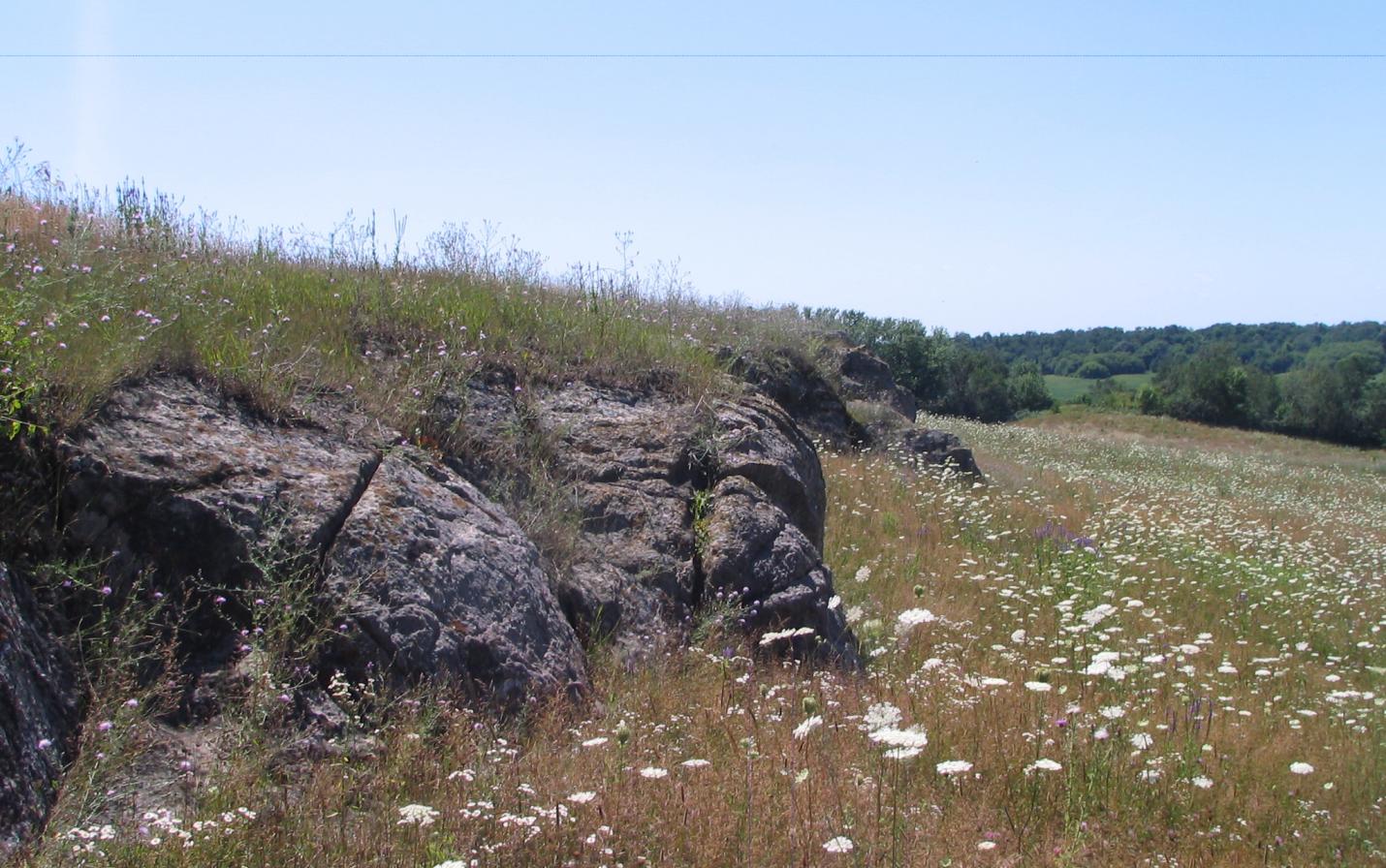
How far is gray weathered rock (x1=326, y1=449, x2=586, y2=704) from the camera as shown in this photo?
368cm

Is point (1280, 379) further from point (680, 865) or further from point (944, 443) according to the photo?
point (680, 865)

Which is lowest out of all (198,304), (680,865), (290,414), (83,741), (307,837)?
(680,865)

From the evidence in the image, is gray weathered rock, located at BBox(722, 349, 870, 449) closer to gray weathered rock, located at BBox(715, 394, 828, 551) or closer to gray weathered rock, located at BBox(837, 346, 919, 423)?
gray weathered rock, located at BBox(837, 346, 919, 423)

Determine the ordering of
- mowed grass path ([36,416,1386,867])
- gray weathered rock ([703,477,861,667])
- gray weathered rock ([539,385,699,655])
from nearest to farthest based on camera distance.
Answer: mowed grass path ([36,416,1386,867]), gray weathered rock ([539,385,699,655]), gray weathered rock ([703,477,861,667])

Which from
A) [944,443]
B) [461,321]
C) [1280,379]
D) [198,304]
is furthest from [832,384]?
[1280,379]

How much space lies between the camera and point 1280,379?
66562 mm

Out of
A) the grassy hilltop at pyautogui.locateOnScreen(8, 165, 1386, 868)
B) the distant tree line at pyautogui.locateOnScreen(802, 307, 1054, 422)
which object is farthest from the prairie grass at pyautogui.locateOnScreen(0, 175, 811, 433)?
the distant tree line at pyautogui.locateOnScreen(802, 307, 1054, 422)

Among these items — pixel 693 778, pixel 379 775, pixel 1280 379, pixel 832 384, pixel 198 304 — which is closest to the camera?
pixel 379 775

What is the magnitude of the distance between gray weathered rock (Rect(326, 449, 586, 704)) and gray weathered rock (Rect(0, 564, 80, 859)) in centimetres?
92

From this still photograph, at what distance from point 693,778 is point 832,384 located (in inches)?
389

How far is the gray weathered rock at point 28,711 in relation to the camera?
8.27 feet

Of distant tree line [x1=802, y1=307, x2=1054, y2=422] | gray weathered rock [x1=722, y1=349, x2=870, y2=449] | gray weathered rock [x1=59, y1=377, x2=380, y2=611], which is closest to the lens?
gray weathered rock [x1=59, y1=377, x2=380, y2=611]

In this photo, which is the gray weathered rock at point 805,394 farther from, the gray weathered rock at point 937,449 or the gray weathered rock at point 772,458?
the gray weathered rock at point 772,458

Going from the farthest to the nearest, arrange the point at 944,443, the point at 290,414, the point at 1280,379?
the point at 1280,379, the point at 944,443, the point at 290,414
